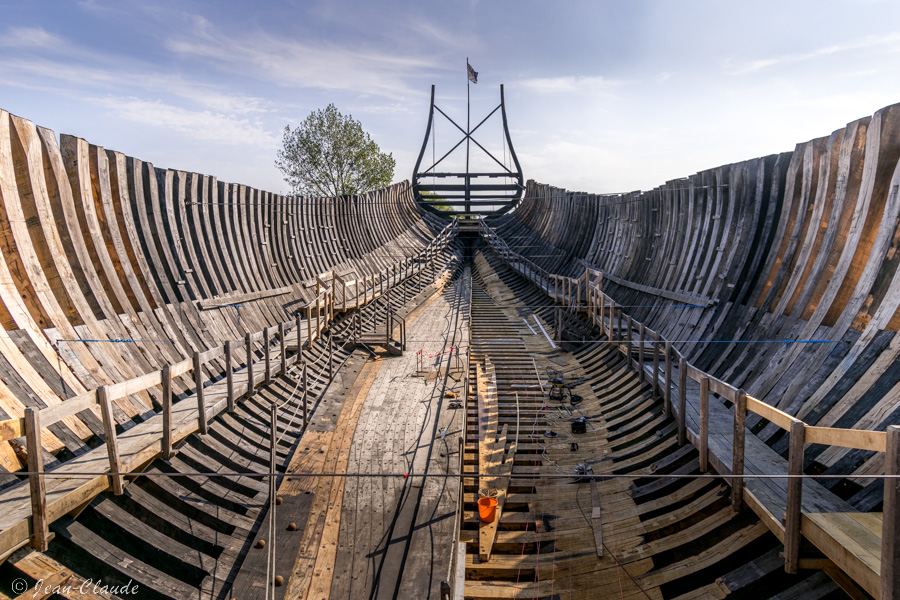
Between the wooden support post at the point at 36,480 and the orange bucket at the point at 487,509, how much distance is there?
14.9 feet

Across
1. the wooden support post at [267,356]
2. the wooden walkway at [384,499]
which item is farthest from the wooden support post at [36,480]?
the wooden support post at [267,356]

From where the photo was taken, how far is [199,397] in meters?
6.88

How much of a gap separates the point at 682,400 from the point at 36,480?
679 centimetres

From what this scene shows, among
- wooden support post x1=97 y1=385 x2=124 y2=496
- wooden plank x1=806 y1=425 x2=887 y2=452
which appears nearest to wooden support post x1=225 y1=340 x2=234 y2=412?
wooden support post x1=97 y1=385 x2=124 y2=496

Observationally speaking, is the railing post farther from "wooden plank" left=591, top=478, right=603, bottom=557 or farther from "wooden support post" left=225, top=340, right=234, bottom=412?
"wooden support post" left=225, top=340, right=234, bottom=412

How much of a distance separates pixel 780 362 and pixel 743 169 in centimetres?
558

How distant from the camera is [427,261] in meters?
27.3

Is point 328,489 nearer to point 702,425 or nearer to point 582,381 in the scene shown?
point 702,425

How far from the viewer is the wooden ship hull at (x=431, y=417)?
498cm

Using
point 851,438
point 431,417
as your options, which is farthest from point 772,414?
point 431,417

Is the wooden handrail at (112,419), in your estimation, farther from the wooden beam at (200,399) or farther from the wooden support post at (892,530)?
the wooden support post at (892,530)

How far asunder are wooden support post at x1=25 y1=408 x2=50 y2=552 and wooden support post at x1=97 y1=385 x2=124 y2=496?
2.01 feet

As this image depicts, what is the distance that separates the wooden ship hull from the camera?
498 centimetres

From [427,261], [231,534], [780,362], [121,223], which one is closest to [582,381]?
[780,362]
